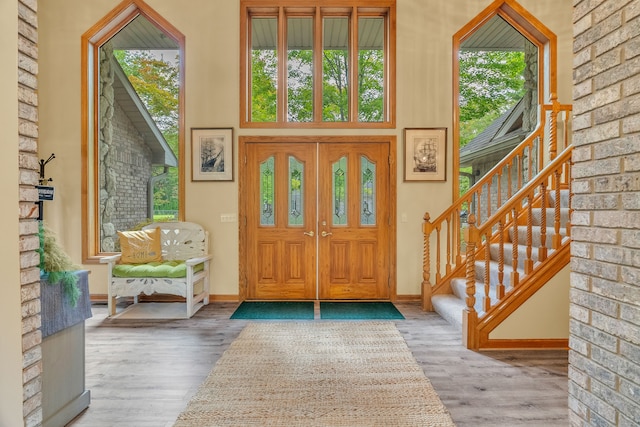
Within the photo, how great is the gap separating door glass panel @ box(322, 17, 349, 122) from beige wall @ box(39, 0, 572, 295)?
33 cm

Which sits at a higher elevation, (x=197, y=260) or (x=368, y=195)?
(x=368, y=195)

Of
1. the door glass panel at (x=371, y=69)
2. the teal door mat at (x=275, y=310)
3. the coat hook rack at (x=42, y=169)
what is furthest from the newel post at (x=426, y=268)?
the coat hook rack at (x=42, y=169)

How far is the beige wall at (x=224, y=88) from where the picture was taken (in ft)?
15.7

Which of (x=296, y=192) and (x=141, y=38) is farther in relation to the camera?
(x=141, y=38)

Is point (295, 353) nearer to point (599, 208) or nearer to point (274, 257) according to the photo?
point (274, 257)

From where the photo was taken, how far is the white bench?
4066 millimetres

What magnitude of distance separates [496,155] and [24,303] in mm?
7566

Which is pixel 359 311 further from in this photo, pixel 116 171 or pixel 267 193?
pixel 116 171

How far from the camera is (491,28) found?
5461mm

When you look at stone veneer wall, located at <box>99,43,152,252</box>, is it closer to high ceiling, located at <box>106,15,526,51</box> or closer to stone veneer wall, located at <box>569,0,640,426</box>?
high ceiling, located at <box>106,15,526,51</box>

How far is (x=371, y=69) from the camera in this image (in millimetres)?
4977

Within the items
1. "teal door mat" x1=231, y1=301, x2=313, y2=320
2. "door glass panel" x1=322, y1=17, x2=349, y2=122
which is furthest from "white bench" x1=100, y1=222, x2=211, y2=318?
"door glass panel" x1=322, y1=17, x2=349, y2=122

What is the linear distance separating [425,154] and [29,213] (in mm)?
4221

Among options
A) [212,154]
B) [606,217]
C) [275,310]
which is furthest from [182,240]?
[606,217]
